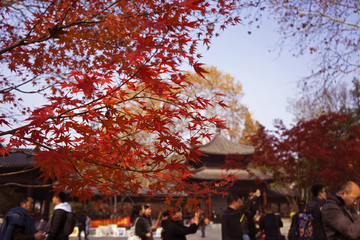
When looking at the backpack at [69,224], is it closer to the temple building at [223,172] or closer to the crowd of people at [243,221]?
the crowd of people at [243,221]

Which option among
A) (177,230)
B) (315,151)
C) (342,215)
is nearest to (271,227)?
(177,230)

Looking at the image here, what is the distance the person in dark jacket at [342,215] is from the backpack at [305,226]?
1.07 m

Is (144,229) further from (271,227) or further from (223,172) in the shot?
(223,172)

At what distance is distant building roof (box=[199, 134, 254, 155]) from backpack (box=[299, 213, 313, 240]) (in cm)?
1868

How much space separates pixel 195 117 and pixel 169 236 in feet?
8.14

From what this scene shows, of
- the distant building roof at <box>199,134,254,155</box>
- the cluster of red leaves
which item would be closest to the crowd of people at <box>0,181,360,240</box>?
the cluster of red leaves

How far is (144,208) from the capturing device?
502cm

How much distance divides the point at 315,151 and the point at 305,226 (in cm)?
677

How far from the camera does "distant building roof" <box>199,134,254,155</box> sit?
23062 mm

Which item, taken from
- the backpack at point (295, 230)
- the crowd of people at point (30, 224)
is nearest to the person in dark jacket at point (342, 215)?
the backpack at point (295, 230)

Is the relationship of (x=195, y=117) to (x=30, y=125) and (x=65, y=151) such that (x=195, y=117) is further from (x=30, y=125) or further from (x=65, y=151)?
(x=30, y=125)

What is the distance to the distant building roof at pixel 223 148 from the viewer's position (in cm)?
2306

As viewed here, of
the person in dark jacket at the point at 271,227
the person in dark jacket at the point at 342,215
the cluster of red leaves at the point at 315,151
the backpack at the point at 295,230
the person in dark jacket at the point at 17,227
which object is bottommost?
the person in dark jacket at the point at 271,227

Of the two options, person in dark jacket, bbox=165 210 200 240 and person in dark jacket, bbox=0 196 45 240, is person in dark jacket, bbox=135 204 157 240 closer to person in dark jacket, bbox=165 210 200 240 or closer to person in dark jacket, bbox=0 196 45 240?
person in dark jacket, bbox=165 210 200 240
